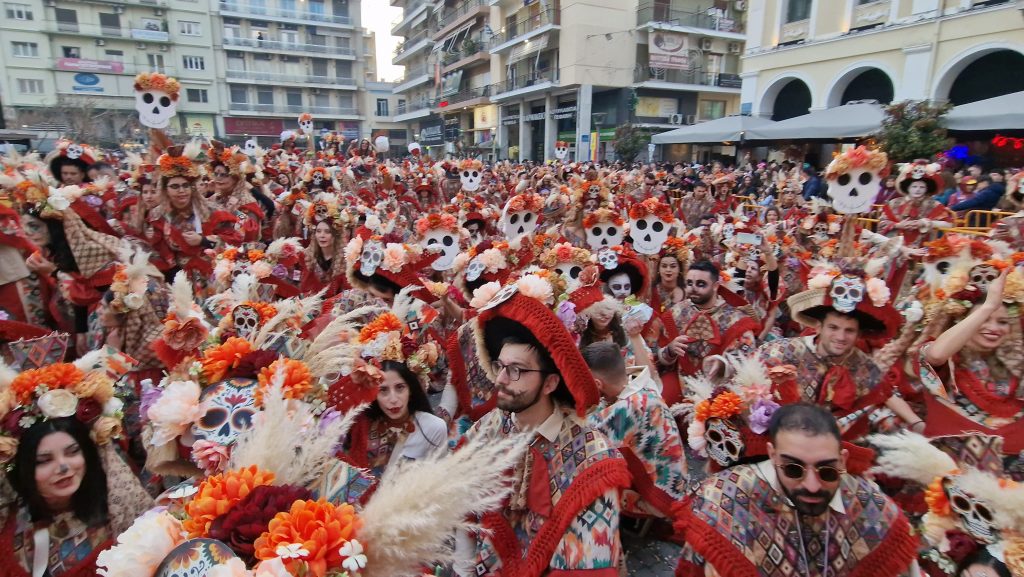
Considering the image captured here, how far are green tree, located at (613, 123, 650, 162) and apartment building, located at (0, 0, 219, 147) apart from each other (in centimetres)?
3279

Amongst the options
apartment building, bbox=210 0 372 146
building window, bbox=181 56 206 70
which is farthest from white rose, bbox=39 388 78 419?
building window, bbox=181 56 206 70

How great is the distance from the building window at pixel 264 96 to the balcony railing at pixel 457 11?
17.2m

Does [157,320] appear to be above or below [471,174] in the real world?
below

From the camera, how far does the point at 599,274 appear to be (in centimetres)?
514

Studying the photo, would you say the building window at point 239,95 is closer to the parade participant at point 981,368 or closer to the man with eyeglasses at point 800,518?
the parade participant at point 981,368

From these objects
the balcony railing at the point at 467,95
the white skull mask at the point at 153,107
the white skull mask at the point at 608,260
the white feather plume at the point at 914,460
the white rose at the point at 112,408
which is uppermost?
the balcony railing at the point at 467,95

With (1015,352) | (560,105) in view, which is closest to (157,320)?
(1015,352)

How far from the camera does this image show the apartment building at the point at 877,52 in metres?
15.5

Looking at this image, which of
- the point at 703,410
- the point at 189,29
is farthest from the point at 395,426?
the point at 189,29

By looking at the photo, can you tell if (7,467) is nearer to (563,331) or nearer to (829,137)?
(563,331)

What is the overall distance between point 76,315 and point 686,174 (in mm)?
16024

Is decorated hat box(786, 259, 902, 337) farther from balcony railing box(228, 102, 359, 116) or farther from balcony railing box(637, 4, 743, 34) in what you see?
balcony railing box(228, 102, 359, 116)

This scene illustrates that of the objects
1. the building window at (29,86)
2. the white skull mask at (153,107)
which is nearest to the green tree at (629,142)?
the white skull mask at (153,107)

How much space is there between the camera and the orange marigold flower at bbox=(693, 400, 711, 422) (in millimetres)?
2354
